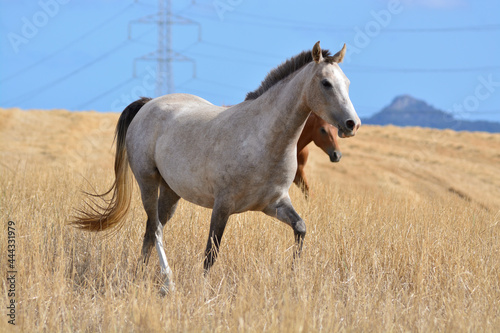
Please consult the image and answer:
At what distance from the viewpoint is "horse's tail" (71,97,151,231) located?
5727mm

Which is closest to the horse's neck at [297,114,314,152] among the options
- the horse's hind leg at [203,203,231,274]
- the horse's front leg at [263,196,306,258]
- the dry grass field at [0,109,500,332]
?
the dry grass field at [0,109,500,332]

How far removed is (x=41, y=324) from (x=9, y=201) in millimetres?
3826

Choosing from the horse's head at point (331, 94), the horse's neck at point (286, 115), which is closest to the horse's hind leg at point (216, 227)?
the horse's neck at point (286, 115)

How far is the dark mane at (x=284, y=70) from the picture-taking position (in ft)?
14.5

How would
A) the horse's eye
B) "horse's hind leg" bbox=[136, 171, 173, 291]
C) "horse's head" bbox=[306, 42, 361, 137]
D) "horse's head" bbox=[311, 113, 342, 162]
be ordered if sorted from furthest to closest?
"horse's head" bbox=[311, 113, 342, 162], "horse's hind leg" bbox=[136, 171, 173, 291], the horse's eye, "horse's head" bbox=[306, 42, 361, 137]

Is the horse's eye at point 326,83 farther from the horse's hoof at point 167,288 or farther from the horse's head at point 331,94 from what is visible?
the horse's hoof at point 167,288

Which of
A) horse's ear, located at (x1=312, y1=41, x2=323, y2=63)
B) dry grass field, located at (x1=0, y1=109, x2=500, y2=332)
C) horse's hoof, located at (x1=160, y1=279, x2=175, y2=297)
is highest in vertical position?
horse's ear, located at (x1=312, y1=41, x2=323, y2=63)

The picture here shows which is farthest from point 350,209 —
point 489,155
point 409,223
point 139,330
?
point 489,155

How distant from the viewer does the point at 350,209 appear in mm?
7152

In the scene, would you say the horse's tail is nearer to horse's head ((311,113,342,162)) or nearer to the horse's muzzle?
the horse's muzzle

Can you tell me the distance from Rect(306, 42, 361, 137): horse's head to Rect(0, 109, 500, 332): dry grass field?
118 cm

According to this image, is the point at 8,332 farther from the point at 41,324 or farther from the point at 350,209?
the point at 350,209

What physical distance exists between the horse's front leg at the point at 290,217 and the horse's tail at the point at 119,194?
187 cm

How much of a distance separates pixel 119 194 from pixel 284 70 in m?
2.28
